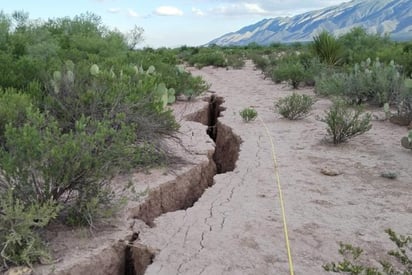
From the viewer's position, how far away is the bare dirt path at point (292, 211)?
3.93 meters

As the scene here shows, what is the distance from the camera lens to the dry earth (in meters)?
3.93

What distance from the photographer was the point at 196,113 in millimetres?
10273

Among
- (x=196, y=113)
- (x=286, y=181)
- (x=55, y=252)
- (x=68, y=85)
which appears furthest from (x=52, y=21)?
(x=55, y=252)

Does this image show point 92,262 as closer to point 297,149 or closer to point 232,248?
point 232,248

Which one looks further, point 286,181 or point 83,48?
point 83,48

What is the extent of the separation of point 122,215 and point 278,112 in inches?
239

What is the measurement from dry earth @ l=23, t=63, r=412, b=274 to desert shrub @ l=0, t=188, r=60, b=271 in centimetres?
15

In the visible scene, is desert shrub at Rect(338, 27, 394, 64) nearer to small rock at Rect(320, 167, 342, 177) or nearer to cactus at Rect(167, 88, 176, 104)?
cactus at Rect(167, 88, 176, 104)

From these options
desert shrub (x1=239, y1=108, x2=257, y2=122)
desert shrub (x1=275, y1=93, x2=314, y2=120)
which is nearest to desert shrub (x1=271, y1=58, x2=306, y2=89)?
desert shrub (x1=275, y1=93, x2=314, y2=120)

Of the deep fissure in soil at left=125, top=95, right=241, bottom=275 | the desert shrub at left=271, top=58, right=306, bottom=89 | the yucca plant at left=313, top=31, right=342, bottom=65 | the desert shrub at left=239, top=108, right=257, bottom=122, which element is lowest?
the deep fissure in soil at left=125, top=95, right=241, bottom=275

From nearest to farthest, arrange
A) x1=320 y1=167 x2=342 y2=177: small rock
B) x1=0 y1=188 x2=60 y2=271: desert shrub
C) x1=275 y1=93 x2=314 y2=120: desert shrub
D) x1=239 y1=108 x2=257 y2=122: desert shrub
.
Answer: x1=0 y1=188 x2=60 y2=271: desert shrub
x1=320 y1=167 x2=342 y2=177: small rock
x1=239 y1=108 x2=257 y2=122: desert shrub
x1=275 y1=93 x2=314 y2=120: desert shrub

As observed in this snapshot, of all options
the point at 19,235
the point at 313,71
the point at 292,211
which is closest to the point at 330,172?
the point at 292,211

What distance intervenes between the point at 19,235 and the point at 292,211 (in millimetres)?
2552

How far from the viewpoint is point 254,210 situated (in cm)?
495
